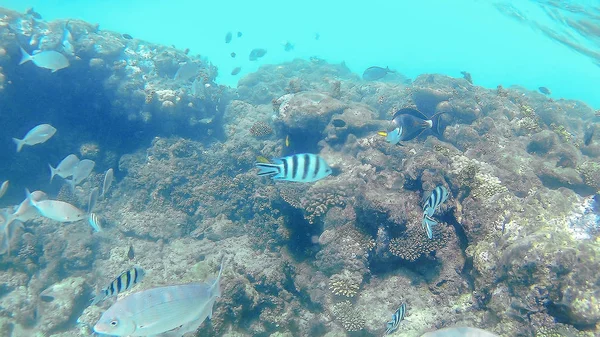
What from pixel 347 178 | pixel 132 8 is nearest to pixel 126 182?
pixel 347 178

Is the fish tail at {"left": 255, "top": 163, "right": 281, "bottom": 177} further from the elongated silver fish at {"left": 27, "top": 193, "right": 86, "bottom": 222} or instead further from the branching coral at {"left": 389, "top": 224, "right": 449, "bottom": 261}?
the elongated silver fish at {"left": 27, "top": 193, "right": 86, "bottom": 222}

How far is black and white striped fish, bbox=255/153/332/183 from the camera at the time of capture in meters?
3.29

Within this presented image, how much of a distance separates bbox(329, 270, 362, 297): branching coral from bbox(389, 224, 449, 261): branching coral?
3.33 ft

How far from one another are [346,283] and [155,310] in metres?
4.42

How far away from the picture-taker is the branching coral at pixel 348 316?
5867mm

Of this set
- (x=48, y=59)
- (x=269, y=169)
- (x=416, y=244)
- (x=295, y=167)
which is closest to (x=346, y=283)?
(x=416, y=244)

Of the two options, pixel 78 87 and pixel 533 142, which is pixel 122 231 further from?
pixel 533 142

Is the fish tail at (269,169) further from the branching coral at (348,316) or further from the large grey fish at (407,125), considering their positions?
the branching coral at (348,316)

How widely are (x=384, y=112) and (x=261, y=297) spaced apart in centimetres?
946

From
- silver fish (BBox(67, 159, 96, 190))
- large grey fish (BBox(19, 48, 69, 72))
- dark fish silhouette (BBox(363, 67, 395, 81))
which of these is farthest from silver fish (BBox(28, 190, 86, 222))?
dark fish silhouette (BBox(363, 67, 395, 81))

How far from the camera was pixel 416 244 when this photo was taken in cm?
575

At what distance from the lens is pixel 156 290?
2729 millimetres

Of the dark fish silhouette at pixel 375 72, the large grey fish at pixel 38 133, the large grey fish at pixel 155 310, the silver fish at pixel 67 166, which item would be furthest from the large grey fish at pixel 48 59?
the dark fish silhouette at pixel 375 72

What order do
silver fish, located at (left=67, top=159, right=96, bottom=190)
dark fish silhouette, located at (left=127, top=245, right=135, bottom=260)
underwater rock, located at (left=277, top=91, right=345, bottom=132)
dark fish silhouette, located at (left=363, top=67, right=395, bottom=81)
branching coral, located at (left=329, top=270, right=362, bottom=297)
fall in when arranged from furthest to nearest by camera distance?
1. dark fish silhouette, located at (left=363, top=67, right=395, bottom=81)
2. underwater rock, located at (left=277, top=91, right=345, bottom=132)
3. dark fish silhouette, located at (left=127, top=245, right=135, bottom=260)
4. silver fish, located at (left=67, top=159, right=96, bottom=190)
5. branching coral, located at (left=329, top=270, right=362, bottom=297)
